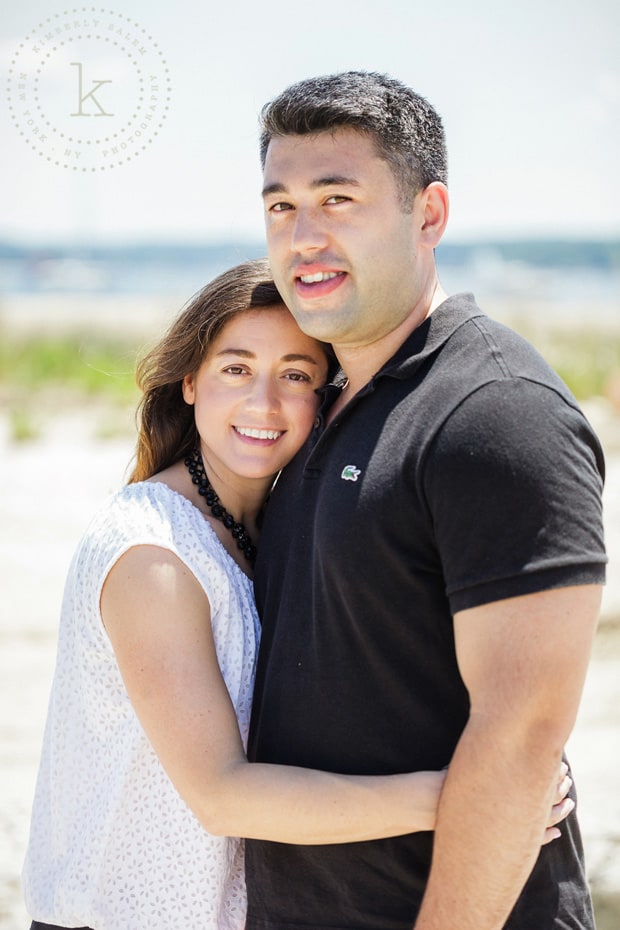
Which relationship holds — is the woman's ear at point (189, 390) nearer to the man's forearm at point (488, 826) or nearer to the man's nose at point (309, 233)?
the man's nose at point (309, 233)

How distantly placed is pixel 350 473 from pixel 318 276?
0.51 m

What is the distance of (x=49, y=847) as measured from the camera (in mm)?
2490

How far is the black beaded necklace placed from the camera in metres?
2.64

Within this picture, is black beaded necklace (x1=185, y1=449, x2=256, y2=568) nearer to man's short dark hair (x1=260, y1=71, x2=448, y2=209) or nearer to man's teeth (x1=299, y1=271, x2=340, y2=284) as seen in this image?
man's teeth (x1=299, y1=271, x2=340, y2=284)

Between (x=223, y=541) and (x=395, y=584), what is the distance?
0.70 m

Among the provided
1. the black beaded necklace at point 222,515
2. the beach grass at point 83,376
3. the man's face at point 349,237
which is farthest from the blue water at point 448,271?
the man's face at point 349,237

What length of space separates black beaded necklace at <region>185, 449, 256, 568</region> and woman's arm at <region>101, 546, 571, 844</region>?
0.37 m

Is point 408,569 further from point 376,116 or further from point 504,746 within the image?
point 376,116

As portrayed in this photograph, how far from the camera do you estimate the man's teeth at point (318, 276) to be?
235 centimetres

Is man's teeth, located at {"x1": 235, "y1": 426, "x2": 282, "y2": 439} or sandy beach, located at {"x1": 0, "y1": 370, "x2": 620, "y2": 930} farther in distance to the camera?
sandy beach, located at {"x1": 0, "y1": 370, "x2": 620, "y2": 930}

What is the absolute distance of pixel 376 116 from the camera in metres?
2.31

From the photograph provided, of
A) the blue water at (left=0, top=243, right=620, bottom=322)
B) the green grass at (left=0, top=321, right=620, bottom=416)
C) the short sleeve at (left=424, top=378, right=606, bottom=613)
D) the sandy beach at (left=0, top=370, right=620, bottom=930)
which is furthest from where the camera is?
the blue water at (left=0, top=243, right=620, bottom=322)

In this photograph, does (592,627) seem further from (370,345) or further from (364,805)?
(370,345)

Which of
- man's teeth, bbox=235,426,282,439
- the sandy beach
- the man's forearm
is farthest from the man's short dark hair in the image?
the sandy beach
